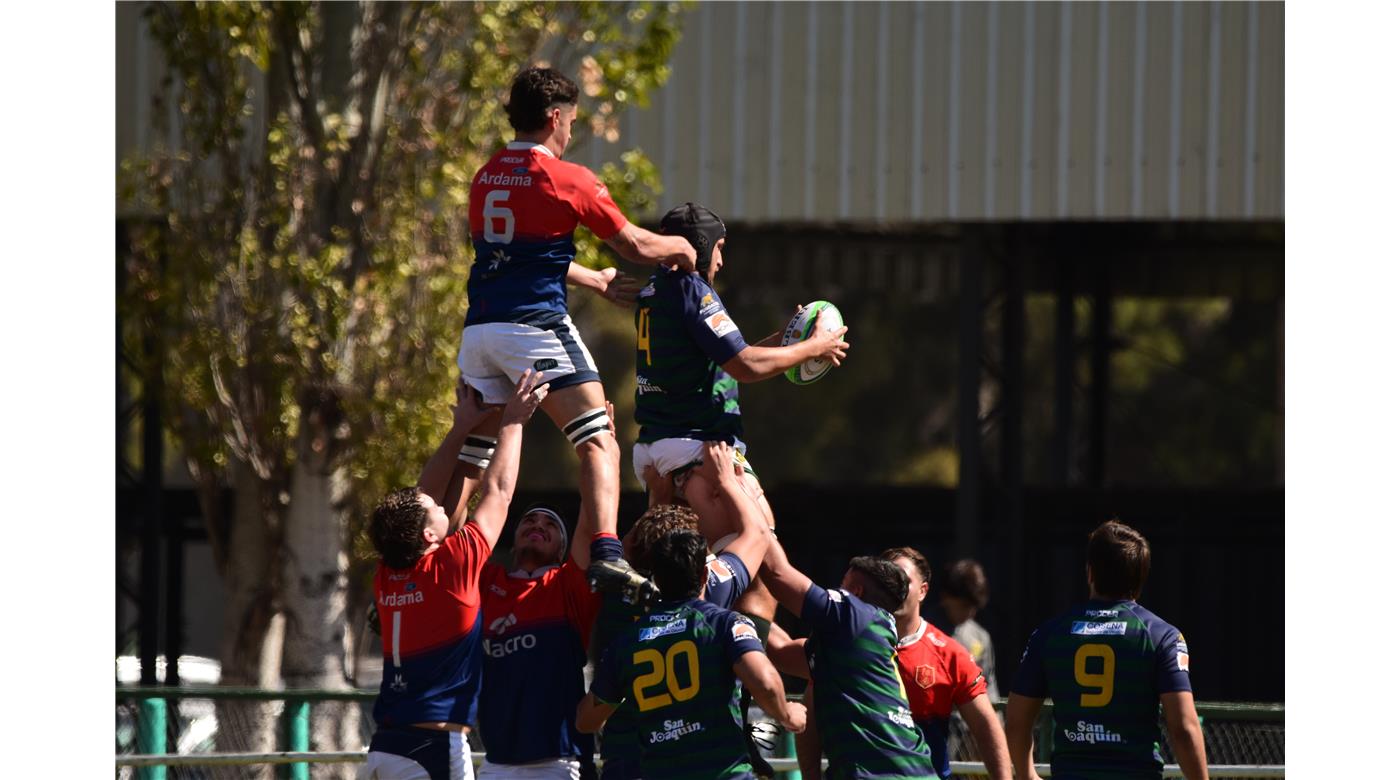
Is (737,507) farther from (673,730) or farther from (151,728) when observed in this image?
(151,728)

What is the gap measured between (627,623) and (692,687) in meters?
1.01

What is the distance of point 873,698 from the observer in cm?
699

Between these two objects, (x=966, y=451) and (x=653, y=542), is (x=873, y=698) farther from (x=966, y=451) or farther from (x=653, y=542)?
(x=966, y=451)

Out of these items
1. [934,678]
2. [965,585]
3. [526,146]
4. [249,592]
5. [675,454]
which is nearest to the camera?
[526,146]

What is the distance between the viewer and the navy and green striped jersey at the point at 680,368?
767 centimetres

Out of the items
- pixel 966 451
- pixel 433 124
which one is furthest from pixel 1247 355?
pixel 433 124

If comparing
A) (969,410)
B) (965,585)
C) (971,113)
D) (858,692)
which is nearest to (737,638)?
(858,692)

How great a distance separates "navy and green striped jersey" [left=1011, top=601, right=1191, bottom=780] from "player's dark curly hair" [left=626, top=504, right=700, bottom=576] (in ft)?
5.10

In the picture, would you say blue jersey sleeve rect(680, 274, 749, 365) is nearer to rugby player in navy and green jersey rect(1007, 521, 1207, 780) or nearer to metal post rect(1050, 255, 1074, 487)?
rugby player in navy and green jersey rect(1007, 521, 1207, 780)

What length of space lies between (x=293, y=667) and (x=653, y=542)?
35.3 feet

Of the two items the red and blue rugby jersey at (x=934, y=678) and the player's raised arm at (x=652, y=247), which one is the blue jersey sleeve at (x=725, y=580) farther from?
the player's raised arm at (x=652, y=247)

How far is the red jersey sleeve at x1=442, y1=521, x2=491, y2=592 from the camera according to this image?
738cm

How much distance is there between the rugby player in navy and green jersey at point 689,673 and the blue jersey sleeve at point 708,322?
107 cm

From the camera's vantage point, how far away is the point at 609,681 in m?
6.83
